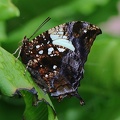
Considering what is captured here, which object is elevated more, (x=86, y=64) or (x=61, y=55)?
(x=61, y=55)

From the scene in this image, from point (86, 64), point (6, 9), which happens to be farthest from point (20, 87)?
point (86, 64)

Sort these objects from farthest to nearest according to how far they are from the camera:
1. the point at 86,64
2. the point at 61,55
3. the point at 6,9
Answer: the point at 86,64 → the point at 61,55 → the point at 6,9

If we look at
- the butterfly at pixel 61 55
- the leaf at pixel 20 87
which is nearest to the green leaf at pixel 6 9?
the butterfly at pixel 61 55

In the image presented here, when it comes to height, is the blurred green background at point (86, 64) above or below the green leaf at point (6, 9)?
below

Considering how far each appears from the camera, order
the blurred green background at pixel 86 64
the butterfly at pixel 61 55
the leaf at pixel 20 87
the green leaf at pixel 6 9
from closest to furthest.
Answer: the leaf at pixel 20 87 < the green leaf at pixel 6 9 < the butterfly at pixel 61 55 < the blurred green background at pixel 86 64

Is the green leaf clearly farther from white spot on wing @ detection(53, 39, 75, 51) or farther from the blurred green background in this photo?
the blurred green background

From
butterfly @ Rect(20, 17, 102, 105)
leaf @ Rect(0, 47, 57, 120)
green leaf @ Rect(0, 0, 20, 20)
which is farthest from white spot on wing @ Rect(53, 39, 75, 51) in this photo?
leaf @ Rect(0, 47, 57, 120)

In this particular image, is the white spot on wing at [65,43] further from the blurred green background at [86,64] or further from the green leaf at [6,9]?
the blurred green background at [86,64]

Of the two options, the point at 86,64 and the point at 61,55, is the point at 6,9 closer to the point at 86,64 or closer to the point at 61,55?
the point at 61,55

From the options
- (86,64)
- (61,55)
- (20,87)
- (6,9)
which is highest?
(6,9)
